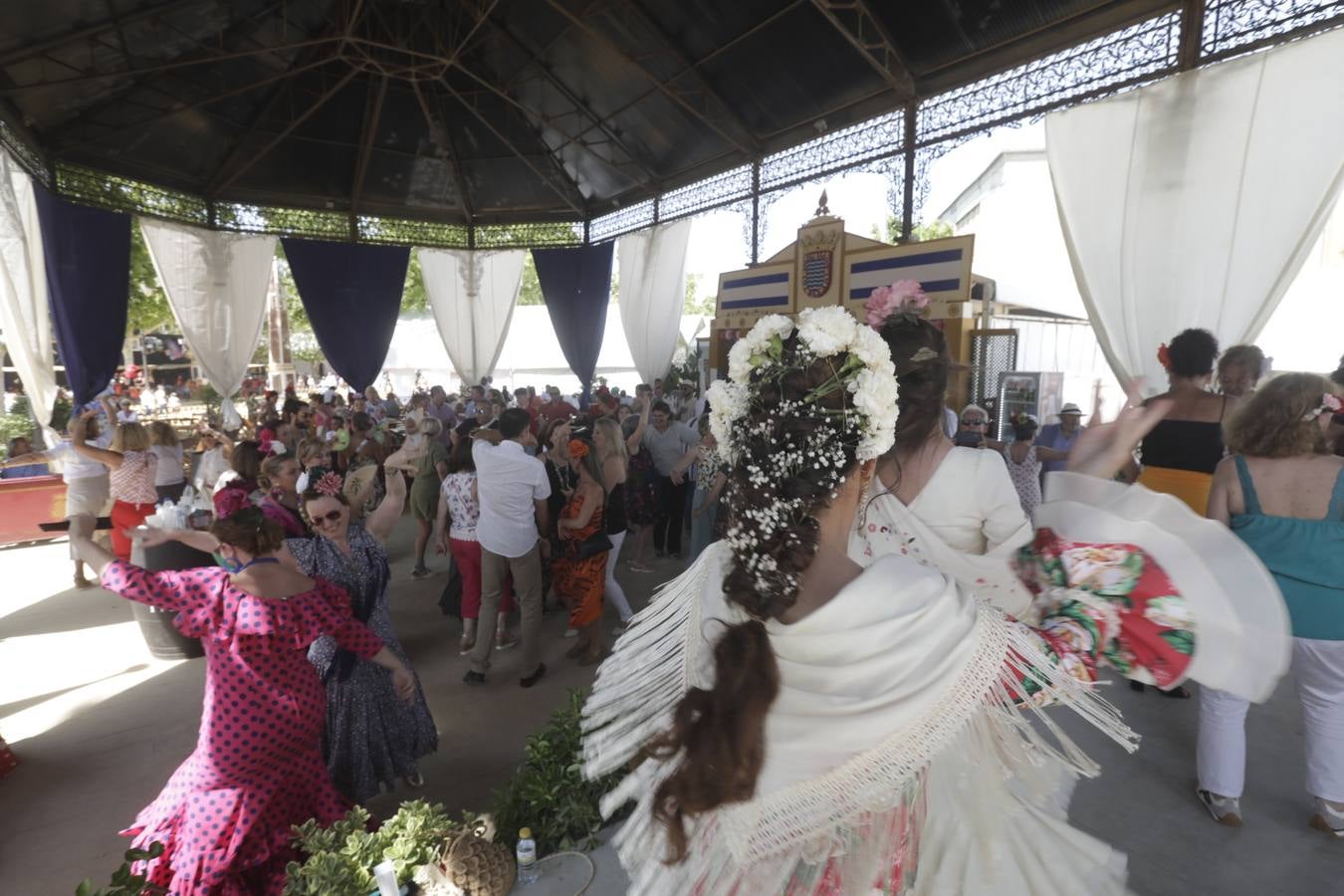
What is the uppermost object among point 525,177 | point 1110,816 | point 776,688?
point 525,177

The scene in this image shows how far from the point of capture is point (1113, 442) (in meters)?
1.48

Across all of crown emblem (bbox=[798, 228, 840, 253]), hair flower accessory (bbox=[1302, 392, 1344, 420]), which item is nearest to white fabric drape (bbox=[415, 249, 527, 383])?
crown emblem (bbox=[798, 228, 840, 253])

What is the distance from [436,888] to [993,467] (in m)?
2.04

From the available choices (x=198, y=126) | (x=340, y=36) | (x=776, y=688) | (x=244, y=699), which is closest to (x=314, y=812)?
(x=244, y=699)

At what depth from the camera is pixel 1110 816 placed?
102 inches

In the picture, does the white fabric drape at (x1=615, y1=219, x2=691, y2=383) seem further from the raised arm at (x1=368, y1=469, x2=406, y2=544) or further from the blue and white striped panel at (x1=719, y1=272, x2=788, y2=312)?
the raised arm at (x1=368, y1=469, x2=406, y2=544)

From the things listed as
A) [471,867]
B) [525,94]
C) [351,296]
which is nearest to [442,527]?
[471,867]

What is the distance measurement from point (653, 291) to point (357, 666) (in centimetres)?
863

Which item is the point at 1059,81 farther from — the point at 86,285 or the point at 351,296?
the point at 86,285

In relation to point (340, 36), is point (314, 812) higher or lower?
lower

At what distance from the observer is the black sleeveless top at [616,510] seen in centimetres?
427

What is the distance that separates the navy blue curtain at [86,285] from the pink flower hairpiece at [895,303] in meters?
10.3

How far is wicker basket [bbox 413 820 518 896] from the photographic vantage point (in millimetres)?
1909

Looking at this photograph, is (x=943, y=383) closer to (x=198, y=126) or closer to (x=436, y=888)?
(x=436, y=888)
